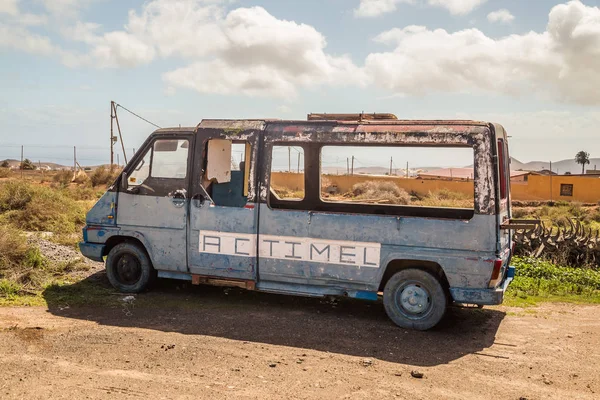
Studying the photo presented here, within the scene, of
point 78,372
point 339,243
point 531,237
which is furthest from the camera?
point 531,237

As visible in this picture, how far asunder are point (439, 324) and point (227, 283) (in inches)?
113

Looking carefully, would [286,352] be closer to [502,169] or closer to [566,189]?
[502,169]

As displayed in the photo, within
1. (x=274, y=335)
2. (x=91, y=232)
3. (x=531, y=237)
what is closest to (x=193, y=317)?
(x=274, y=335)

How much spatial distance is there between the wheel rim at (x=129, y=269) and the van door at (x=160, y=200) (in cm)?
42

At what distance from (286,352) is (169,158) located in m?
3.42

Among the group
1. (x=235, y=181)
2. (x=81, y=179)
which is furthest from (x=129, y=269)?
(x=81, y=179)

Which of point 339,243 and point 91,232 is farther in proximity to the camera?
point 91,232

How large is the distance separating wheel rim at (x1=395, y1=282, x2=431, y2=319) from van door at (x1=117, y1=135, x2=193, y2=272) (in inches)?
120

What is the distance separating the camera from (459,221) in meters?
6.56

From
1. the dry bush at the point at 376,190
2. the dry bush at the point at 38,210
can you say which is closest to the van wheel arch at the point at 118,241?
the dry bush at the point at 38,210

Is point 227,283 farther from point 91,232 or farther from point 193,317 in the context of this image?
point 91,232

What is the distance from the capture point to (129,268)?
8.37 m

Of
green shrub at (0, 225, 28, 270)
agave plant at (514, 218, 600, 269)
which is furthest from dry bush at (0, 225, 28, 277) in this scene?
agave plant at (514, 218, 600, 269)

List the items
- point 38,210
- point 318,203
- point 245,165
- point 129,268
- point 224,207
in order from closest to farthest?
1. point 318,203
2. point 224,207
3. point 245,165
4. point 129,268
5. point 38,210
